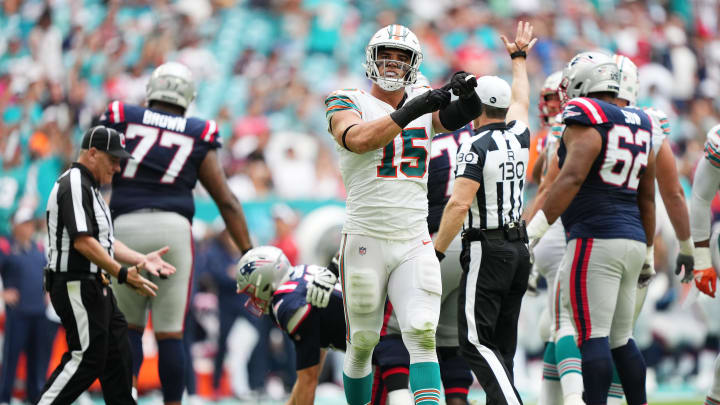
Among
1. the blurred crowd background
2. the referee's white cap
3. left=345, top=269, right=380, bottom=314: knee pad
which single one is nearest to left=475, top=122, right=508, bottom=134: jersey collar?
the referee's white cap

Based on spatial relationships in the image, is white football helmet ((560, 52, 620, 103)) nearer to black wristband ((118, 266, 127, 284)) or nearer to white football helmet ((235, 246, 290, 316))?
white football helmet ((235, 246, 290, 316))

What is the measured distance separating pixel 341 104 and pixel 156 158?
1.96m

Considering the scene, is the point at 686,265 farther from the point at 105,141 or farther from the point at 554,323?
the point at 105,141

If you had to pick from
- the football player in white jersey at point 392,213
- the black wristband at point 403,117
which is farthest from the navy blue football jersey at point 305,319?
the black wristband at point 403,117

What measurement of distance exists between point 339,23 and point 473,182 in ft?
37.3

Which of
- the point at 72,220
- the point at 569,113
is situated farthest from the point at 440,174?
the point at 72,220

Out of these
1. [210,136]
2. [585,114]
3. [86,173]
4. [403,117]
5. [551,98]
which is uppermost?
[551,98]

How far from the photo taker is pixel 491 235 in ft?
19.1

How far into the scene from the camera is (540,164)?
741cm

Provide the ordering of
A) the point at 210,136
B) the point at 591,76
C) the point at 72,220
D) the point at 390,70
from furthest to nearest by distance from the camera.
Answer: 1. the point at 210,136
2. the point at 591,76
3. the point at 72,220
4. the point at 390,70

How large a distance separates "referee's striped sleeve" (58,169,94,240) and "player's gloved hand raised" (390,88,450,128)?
6.66ft

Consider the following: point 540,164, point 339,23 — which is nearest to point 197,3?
point 339,23

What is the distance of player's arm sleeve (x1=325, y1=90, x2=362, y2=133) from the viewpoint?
524 centimetres

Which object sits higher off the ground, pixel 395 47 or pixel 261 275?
pixel 395 47
